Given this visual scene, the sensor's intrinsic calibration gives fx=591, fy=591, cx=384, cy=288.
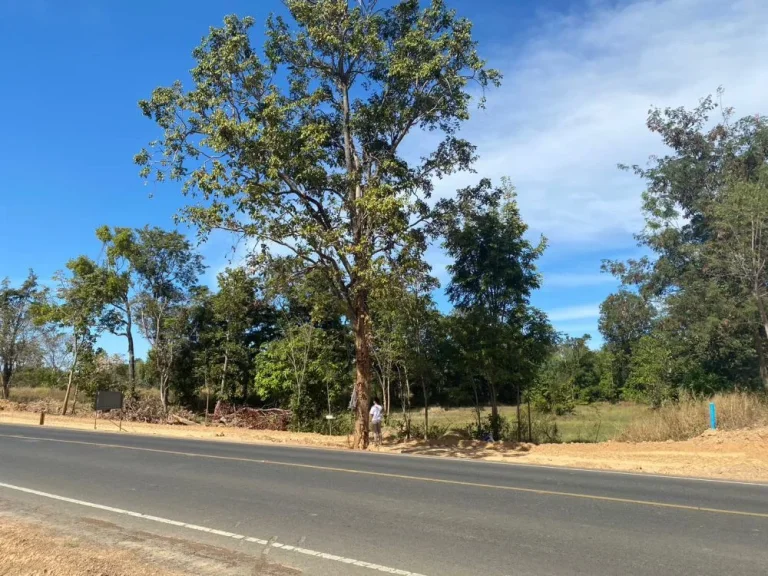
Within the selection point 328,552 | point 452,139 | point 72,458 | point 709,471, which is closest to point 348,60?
point 452,139

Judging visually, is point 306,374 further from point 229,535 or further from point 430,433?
point 229,535

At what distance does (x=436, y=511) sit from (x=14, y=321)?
46.7 meters

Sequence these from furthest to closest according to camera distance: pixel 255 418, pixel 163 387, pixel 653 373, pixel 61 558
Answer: pixel 163 387
pixel 653 373
pixel 255 418
pixel 61 558

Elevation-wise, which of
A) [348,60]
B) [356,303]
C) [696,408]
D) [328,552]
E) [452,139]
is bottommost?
[328,552]

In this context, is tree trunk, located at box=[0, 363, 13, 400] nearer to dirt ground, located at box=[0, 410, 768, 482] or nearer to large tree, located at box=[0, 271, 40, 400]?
large tree, located at box=[0, 271, 40, 400]

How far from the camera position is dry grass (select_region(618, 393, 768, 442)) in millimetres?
18969

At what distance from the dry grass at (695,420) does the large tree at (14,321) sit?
4198 cm

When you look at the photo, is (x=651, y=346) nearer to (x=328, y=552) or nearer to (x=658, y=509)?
(x=658, y=509)

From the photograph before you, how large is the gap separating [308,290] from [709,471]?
13.9 meters

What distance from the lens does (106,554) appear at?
606cm

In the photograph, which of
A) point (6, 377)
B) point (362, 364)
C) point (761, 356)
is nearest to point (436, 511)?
point (362, 364)

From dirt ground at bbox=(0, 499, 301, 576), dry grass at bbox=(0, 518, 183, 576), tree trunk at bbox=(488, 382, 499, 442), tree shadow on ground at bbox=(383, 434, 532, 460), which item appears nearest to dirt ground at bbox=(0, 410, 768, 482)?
tree shadow on ground at bbox=(383, 434, 532, 460)

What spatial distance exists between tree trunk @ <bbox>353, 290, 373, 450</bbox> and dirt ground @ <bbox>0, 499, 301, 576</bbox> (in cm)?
1317

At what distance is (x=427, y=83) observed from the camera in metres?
19.8
